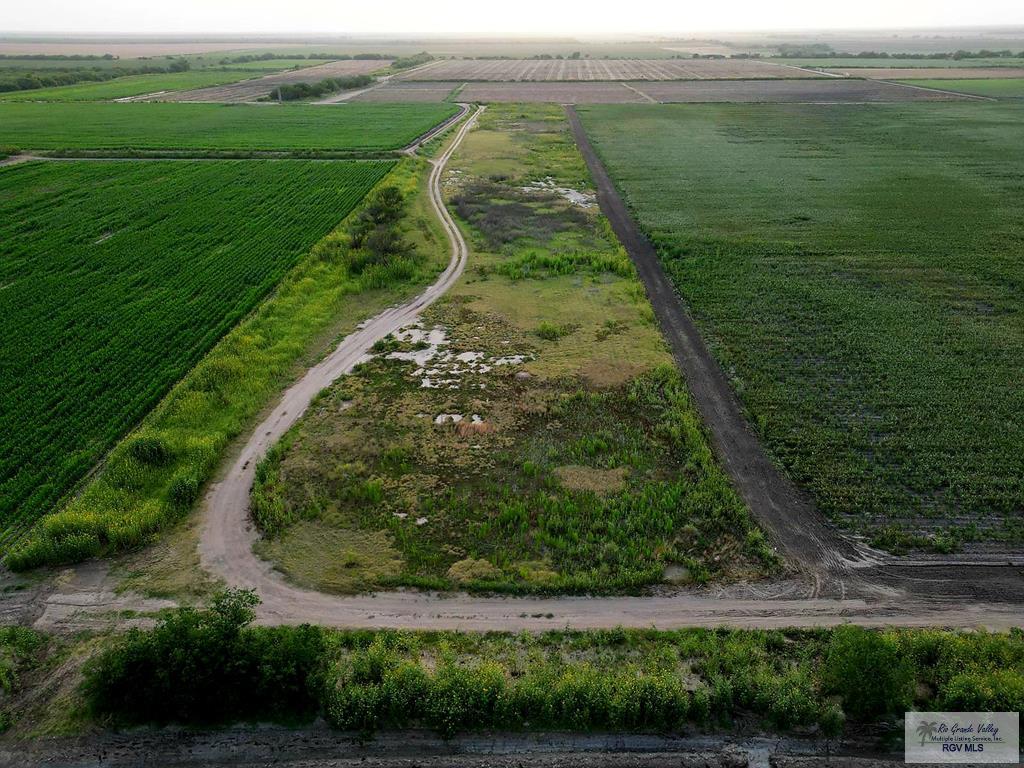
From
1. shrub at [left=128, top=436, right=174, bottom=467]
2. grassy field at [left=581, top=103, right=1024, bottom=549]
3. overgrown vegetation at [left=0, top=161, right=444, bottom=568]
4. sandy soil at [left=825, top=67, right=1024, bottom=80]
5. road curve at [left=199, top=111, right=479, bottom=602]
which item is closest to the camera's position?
road curve at [left=199, top=111, right=479, bottom=602]

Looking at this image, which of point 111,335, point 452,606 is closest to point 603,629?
point 452,606

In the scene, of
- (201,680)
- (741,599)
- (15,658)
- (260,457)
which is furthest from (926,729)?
(15,658)

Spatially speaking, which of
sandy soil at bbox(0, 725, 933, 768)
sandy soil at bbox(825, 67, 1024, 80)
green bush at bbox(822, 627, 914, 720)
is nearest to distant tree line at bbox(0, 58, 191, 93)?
sandy soil at bbox(0, 725, 933, 768)

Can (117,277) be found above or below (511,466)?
above

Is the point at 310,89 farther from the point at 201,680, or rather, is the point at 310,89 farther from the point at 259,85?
the point at 201,680

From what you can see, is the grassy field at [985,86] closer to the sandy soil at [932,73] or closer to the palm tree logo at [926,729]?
the sandy soil at [932,73]

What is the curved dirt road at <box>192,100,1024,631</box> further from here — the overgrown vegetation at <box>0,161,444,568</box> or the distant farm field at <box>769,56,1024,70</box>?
the distant farm field at <box>769,56,1024,70</box>

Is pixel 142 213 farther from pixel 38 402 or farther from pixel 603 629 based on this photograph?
pixel 603 629
